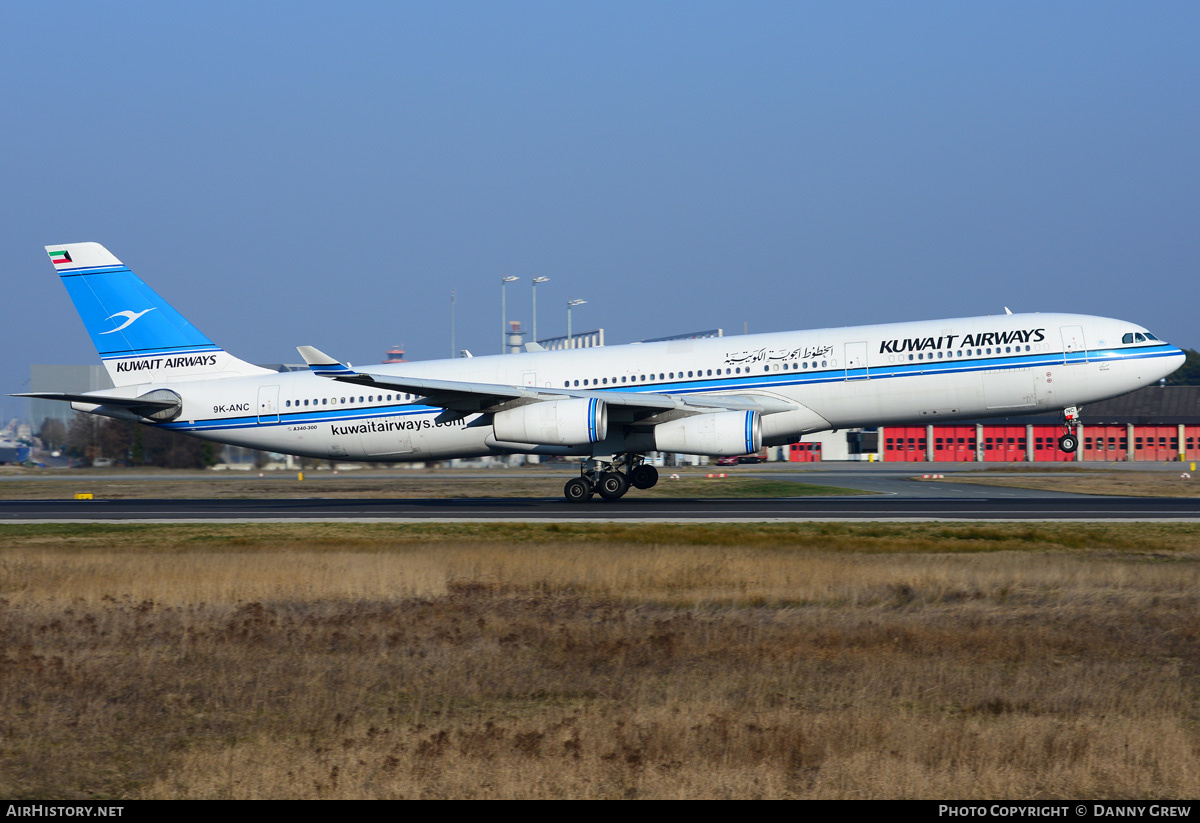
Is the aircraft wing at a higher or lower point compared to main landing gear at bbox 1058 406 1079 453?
higher

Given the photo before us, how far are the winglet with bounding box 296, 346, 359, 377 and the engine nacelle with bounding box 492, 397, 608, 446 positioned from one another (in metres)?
4.87

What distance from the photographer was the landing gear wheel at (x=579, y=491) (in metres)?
32.8

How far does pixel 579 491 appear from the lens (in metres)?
32.9

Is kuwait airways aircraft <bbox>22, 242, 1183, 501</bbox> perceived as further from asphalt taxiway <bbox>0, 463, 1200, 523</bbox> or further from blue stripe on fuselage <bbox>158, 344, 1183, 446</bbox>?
asphalt taxiway <bbox>0, 463, 1200, 523</bbox>

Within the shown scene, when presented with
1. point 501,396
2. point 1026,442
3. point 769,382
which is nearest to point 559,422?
point 501,396

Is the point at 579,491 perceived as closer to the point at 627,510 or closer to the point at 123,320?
the point at 627,510

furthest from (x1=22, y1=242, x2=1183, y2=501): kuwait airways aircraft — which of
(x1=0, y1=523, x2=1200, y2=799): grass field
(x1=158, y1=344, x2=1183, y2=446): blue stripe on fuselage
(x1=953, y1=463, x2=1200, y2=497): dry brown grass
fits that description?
(x1=0, y1=523, x2=1200, y2=799): grass field

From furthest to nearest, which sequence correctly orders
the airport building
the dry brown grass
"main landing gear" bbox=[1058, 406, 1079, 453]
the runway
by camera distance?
the airport building → the dry brown grass → "main landing gear" bbox=[1058, 406, 1079, 453] → the runway

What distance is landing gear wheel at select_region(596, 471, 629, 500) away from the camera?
108ft

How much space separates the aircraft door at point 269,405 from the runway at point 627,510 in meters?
2.84

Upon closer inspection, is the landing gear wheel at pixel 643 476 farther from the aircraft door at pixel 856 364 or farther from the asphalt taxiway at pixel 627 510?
the aircraft door at pixel 856 364

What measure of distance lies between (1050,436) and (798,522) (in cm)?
7632

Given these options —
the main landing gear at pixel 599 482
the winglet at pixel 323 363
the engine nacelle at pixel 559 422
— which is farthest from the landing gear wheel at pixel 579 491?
the winglet at pixel 323 363
